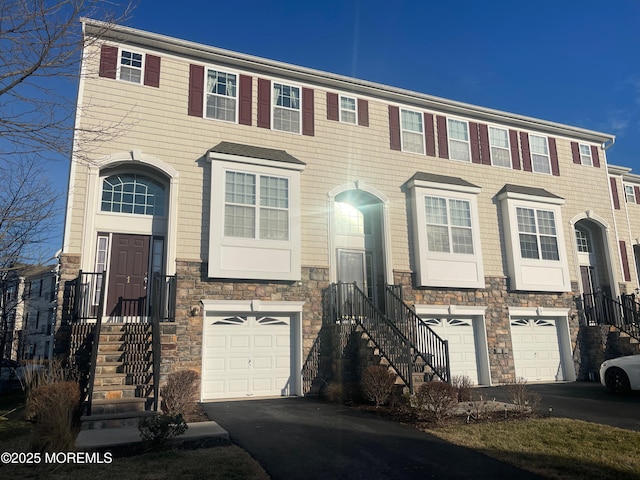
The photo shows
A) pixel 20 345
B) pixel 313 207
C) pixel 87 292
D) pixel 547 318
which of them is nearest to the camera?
pixel 87 292

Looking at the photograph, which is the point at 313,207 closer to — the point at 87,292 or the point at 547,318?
the point at 87,292

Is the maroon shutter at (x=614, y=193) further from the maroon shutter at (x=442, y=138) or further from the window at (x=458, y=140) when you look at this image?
the maroon shutter at (x=442, y=138)

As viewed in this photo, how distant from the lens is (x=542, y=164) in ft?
56.2

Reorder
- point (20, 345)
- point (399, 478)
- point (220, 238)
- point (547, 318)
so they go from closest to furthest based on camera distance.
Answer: point (399, 478)
point (220, 238)
point (547, 318)
point (20, 345)

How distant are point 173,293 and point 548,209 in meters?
12.7

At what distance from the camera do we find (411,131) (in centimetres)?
1538

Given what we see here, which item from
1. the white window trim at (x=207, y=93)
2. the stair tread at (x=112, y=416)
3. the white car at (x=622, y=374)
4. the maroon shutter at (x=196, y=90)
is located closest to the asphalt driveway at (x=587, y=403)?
the white car at (x=622, y=374)

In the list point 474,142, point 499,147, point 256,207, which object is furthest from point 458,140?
point 256,207

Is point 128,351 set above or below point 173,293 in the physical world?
below

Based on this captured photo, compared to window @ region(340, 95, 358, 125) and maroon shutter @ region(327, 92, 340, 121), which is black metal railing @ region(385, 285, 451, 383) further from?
maroon shutter @ region(327, 92, 340, 121)

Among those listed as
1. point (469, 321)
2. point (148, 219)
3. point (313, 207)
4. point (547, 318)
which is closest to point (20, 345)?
point (148, 219)

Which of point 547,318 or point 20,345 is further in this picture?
point 20,345

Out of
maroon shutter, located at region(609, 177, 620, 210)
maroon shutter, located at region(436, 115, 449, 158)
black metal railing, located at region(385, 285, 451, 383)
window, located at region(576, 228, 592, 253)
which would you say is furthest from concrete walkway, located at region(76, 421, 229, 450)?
maroon shutter, located at region(609, 177, 620, 210)

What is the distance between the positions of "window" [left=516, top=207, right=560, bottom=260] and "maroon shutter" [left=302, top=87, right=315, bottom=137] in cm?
752
